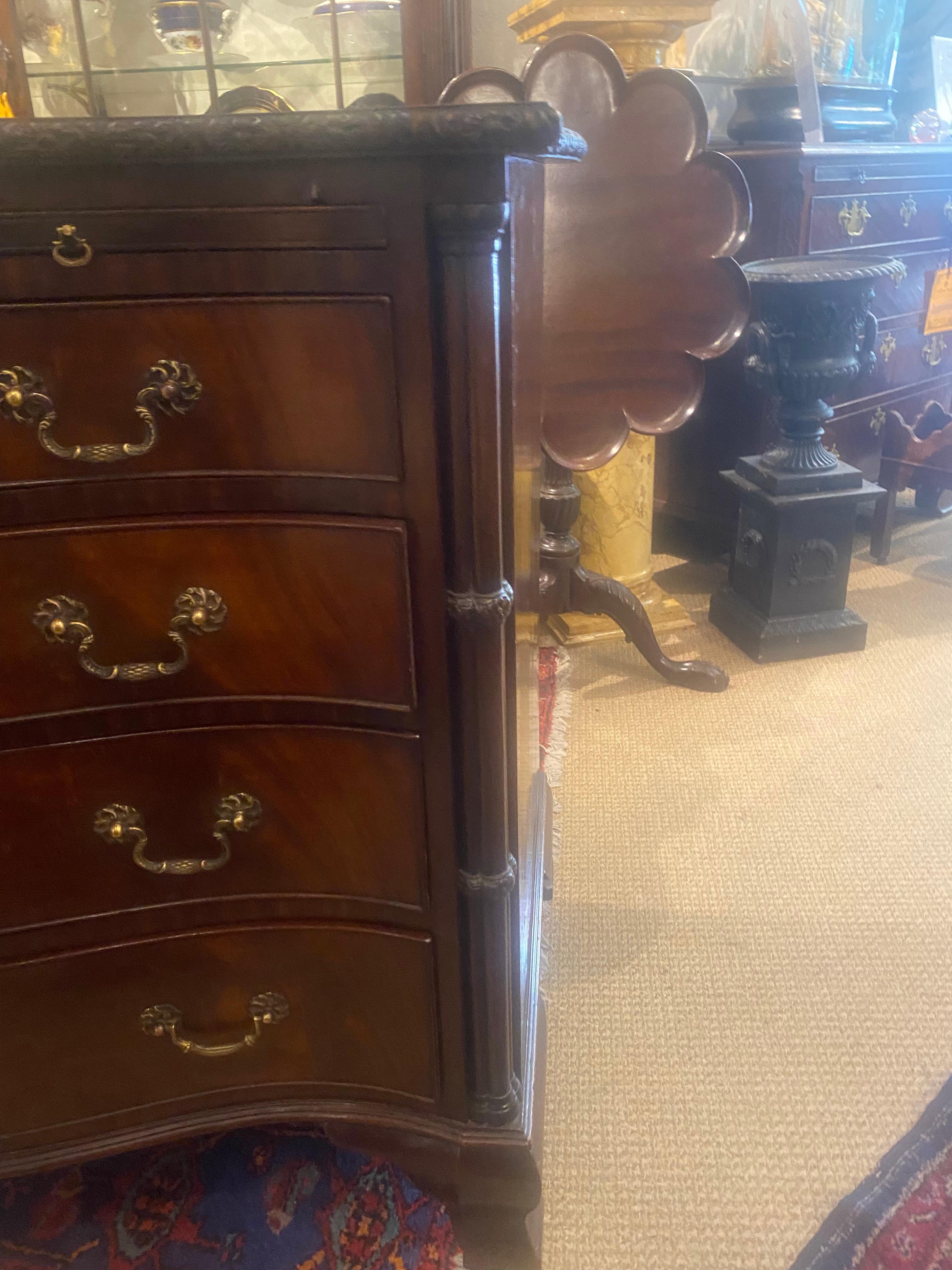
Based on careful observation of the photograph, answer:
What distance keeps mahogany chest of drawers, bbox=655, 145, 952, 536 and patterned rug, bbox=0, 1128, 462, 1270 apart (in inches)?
68.8

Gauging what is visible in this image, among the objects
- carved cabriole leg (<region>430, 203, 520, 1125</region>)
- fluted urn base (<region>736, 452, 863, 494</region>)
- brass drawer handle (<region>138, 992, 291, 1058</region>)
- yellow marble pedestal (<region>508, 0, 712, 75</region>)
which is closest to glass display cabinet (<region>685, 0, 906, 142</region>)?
yellow marble pedestal (<region>508, 0, 712, 75</region>)

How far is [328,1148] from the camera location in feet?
3.25

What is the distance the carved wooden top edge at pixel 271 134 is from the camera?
1.64 feet

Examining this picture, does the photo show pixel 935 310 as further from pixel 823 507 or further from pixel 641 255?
pixel 641 255

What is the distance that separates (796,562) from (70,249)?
168 cm

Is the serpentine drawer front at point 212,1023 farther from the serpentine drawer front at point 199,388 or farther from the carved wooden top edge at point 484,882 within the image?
the serpentine drawer front at point 199,388

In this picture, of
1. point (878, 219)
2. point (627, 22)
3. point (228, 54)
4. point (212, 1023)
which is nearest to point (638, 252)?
point (228, 54)

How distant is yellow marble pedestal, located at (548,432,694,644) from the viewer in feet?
6.59

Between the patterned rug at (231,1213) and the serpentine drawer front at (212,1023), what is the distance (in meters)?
0.17

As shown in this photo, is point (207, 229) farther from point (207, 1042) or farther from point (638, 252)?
point (638, 252)

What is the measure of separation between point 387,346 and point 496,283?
3.1 inches

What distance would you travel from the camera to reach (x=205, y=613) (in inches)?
25.5

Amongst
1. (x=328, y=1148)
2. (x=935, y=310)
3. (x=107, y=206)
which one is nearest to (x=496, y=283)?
(x=107, y=206)

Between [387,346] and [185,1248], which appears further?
[185,1248]
